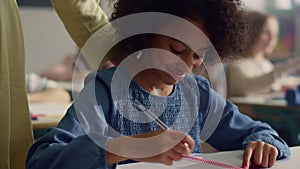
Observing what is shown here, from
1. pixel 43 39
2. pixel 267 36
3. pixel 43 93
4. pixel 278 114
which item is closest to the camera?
pixel 43 93

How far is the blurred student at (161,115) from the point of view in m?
0.69

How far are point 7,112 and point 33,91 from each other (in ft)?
4.49

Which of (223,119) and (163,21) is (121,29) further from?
(223,119)

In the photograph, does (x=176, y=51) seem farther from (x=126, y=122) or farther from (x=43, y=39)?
(x=43, y=39)

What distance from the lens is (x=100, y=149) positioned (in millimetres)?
698

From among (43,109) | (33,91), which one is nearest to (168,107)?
(43,109)

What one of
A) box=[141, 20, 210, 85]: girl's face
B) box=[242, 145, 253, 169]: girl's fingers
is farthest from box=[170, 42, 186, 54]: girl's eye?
box=[242, 145, 253, 169]: girl's fingers

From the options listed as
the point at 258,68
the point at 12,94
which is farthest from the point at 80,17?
the point at 258,68

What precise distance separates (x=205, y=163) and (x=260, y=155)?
A: 118mm

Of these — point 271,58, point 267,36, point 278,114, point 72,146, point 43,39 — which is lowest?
point 271,58

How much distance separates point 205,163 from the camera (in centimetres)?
90

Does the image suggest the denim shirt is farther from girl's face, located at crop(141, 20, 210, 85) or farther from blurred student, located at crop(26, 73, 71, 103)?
blurred student, located at crop(26, 73, 71, 103)

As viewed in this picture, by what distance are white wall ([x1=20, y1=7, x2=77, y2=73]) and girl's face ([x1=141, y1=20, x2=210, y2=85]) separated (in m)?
2.75

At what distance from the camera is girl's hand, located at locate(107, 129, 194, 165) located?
2.18ft
